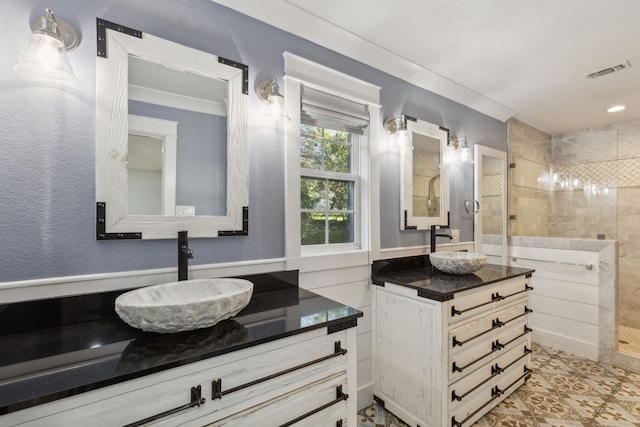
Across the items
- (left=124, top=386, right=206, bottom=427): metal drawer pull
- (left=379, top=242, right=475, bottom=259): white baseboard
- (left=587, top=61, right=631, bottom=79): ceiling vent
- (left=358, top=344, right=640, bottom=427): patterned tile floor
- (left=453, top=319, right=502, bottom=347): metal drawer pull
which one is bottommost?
(left=358, top=344, right=640, bottom=427): patterned tile floor

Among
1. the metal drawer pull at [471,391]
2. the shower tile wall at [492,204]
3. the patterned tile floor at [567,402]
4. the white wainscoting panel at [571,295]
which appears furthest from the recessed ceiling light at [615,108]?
the metal drawer pull at [471,391]

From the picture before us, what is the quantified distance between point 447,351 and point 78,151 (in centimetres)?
198

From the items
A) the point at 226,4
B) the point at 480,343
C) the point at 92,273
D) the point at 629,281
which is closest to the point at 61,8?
the point at 226,4

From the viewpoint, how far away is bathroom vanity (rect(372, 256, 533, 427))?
5.39ft

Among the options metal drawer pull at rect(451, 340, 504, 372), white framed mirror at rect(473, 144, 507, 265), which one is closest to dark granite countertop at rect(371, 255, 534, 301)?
metal drawer pull at rect(451, 340, 504, 372)

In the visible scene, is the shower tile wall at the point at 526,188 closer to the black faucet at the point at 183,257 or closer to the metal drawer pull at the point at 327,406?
the metal drawer pull at the point at 327,406

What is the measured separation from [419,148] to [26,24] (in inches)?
89.6

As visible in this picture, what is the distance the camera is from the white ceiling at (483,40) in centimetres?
161

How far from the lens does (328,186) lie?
1.98 metres

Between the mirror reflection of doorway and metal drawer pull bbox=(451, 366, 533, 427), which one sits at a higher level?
the mirror reflection of doorway

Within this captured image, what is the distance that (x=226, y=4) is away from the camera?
58.4 inches

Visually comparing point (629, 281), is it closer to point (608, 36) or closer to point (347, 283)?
point (608, 36)

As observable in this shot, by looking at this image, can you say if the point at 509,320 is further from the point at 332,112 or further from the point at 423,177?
the point at 332,112

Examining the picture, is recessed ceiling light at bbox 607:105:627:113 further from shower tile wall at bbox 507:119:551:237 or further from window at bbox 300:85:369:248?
window at bbox 300:85:369:248
